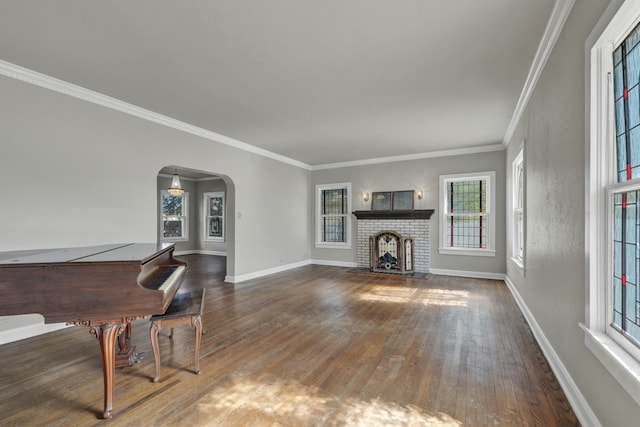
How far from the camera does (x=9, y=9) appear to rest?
7.27 feet

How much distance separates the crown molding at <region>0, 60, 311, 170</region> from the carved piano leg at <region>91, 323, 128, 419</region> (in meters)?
3.02

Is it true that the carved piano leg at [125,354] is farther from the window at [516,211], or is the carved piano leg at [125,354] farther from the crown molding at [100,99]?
the window at [516,211]

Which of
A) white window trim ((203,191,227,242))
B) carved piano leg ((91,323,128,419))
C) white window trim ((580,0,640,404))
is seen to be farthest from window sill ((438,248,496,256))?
white window trim ((203,191,227,242))

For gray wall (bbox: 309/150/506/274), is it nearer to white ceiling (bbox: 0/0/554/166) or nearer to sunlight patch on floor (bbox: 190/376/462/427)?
white ceiling (bbox: 0/0/554/166)

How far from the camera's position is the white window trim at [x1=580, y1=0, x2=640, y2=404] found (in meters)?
1.59

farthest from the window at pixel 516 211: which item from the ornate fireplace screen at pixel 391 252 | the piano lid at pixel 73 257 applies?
the piano lid at pixel 73 257

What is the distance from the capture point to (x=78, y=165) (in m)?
3.57

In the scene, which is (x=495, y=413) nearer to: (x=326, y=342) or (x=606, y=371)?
(x=606, y=371)

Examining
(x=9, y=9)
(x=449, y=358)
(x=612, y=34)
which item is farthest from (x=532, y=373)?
(x=9, y=9)

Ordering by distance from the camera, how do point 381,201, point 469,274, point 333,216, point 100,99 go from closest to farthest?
point 100,99, point 469,274, point 381,201, point 333,216

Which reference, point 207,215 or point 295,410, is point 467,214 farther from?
point 207,215

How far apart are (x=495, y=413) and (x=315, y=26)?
308cm

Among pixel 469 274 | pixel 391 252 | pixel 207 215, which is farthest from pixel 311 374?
pixel 207 215

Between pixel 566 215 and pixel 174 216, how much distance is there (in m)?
10.3
